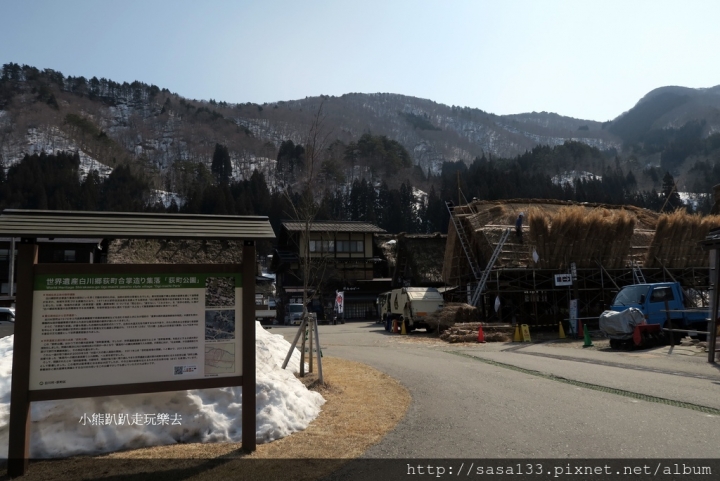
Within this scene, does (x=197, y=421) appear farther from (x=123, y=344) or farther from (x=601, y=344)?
(x=601, y=344)

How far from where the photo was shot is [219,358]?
552cm

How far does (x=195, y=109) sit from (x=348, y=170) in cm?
6914

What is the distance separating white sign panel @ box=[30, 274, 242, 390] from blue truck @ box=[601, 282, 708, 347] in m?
14.0

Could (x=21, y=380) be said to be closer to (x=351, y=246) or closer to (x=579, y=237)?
(x=579, y=237)

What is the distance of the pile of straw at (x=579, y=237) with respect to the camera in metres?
22.7

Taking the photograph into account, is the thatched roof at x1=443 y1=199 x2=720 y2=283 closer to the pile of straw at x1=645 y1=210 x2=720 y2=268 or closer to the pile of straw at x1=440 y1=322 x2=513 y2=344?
the pile of straw at x1=645 y1=210 x2=720 y2=268

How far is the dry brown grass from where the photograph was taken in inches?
191

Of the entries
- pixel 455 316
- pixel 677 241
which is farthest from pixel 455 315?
pixel 677 241

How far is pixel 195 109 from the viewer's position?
14850 centimetres

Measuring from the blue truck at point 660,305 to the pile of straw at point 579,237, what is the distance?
6078 millimetres

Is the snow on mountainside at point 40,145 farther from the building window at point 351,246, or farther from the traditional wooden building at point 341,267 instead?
the building window at point 351,246

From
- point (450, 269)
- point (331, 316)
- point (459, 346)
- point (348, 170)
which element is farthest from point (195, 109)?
point (459, 346)

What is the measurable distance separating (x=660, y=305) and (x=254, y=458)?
49.8ft

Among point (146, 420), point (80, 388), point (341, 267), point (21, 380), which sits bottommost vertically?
point (146, 420)
